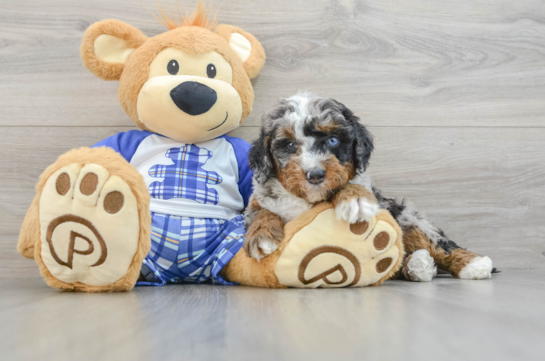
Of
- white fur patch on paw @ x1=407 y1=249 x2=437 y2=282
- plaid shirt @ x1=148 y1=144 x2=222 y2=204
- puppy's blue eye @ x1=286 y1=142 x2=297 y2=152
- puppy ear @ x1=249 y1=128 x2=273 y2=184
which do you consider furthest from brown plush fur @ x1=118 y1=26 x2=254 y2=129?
white fur patch on paw @ x1=407 y1=249 x2=437 y2=282

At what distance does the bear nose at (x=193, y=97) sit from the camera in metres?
1.61

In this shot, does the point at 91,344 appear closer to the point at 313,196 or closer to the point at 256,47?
the point at 313,196

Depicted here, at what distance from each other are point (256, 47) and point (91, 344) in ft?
5.16

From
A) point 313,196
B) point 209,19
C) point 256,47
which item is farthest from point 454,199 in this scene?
point 209,19

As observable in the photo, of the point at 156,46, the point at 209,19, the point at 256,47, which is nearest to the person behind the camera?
the point at 156,46

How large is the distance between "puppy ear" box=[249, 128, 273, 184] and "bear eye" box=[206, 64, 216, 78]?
15.4 inches

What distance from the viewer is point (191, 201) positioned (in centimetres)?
168

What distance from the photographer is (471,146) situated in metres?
2.21

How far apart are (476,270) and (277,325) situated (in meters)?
1.13

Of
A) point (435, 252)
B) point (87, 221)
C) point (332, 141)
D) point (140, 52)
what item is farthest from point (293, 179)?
point (140, 52)

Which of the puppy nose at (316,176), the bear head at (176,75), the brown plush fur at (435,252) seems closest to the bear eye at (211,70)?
the bear head at (176,75)

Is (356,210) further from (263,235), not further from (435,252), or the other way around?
(435,252)

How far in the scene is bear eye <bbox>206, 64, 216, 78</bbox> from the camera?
5.64 ft

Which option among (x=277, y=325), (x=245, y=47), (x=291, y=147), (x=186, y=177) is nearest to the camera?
(x=277, y=325)
